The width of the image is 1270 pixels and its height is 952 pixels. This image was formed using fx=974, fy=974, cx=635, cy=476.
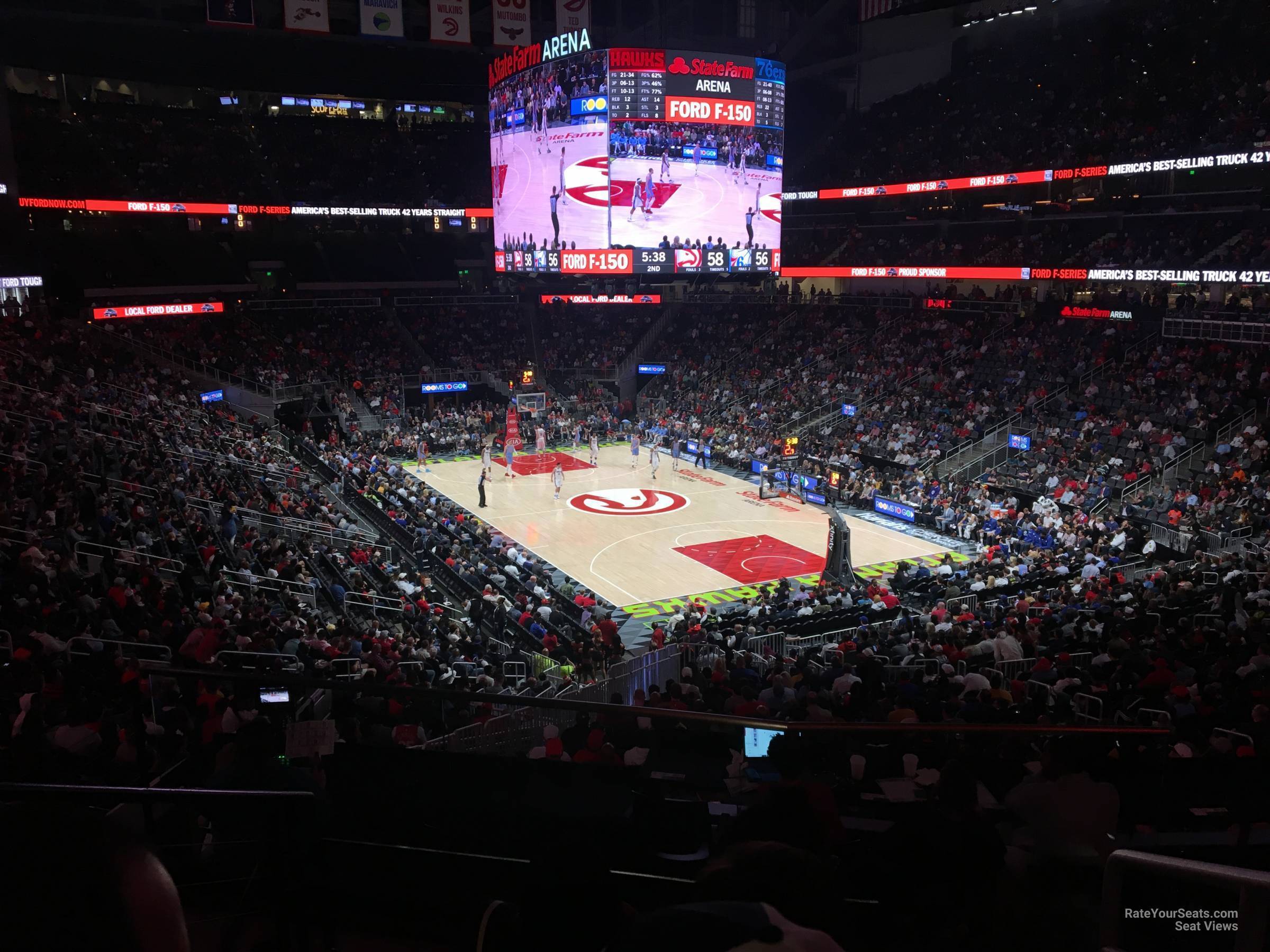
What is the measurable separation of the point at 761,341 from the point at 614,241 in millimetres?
14425

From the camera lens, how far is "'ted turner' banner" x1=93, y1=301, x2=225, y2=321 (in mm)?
37156

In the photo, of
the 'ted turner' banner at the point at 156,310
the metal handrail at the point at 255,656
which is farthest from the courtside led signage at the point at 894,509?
the 'ted turner' banner at the point at 156,310

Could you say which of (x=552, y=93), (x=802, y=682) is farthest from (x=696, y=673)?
(x=552, y=93)

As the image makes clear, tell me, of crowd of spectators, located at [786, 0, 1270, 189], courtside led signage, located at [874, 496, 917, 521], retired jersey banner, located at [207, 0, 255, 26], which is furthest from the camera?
retired jersey banner, located at [207, 0, 255, 26]

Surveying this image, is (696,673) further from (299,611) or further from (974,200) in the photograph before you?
(974,200)

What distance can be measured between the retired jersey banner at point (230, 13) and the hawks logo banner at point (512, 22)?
9.31m

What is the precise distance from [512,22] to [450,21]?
97.9 inches

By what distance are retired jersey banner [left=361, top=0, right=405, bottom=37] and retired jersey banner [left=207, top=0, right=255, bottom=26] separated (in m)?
4.23

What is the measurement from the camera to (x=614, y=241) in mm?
31750

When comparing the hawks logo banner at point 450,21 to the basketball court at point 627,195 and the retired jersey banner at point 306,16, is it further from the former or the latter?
the basketball court at point 627,195

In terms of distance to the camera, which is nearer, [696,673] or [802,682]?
[802,682]

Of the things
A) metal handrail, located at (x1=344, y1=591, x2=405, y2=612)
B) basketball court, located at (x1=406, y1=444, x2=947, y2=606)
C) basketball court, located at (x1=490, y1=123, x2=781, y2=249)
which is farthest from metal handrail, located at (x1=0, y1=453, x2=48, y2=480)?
basketball court, located at (x1=490, y1=123, x2=781, y2=249)

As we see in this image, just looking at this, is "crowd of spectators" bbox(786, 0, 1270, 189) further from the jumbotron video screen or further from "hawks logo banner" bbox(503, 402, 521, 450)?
"hawks logo banner" bbox(503, 402, 521, 450)

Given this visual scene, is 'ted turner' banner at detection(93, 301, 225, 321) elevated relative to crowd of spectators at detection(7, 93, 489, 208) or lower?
lower
